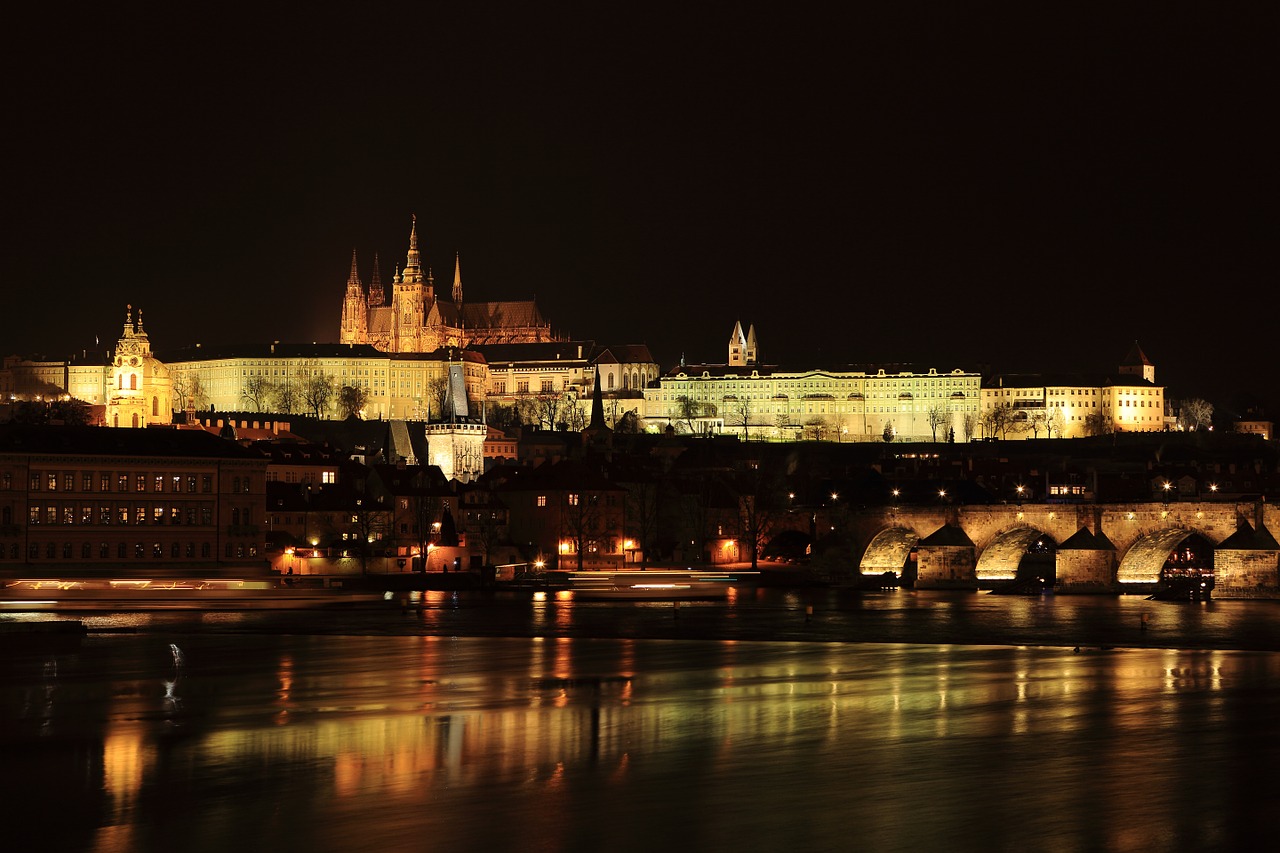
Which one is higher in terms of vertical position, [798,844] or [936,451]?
[936,451]

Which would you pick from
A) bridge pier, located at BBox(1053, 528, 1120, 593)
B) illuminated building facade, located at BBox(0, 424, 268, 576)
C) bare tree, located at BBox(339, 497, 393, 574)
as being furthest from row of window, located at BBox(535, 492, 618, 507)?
bridge pier, located at BBox(1053, 528, 1120, 593)

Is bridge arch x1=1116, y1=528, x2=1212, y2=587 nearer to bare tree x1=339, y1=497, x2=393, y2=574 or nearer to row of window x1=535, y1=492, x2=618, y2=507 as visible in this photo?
row of window x1=535, y1=492, x2=618, y2=507

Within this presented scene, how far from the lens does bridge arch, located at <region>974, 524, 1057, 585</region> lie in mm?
78125

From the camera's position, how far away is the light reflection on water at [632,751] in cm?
2083

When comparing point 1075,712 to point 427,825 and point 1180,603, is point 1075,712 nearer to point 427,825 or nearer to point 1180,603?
point 427,825

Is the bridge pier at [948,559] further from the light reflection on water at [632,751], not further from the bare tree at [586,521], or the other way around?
the light reflection on water at [632,751]

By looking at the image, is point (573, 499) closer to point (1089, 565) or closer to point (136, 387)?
point (1089, 565)

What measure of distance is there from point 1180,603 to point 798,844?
4735 centimetres

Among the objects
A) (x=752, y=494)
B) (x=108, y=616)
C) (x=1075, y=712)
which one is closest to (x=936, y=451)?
(x=752, y=494)

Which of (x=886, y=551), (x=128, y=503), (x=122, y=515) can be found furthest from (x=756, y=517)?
(x=122, y=515)

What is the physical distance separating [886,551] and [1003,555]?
6243 millimetres

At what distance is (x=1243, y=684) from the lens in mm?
35125

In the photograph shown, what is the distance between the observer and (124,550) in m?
64.6

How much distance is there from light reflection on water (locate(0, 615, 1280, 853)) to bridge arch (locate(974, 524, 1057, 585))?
38.2 metres
